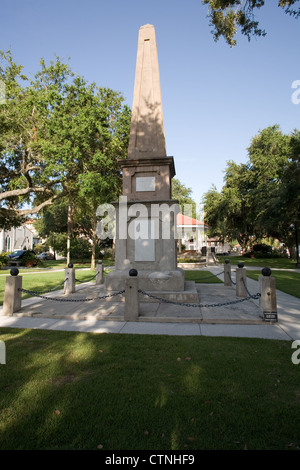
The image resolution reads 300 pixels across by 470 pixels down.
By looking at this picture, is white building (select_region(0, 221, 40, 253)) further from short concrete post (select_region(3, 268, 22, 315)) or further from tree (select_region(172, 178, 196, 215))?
short concrete post (select_region(3, 268, 22, 315))

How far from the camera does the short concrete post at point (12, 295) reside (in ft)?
24.6

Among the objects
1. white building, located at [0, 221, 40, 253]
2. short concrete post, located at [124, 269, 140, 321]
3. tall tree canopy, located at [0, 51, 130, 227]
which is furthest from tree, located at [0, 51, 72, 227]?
white building, located at [0, 221, 40, 253]

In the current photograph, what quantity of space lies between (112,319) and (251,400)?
4309 millimetres

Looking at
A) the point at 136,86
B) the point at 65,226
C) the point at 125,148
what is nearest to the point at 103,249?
the point at 65,226

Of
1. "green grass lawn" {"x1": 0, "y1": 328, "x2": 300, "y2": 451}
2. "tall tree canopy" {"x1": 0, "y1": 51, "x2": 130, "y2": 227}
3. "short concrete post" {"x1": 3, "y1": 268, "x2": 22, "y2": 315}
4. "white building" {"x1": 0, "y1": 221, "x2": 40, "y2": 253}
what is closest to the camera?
"green grass lawn" {"x1": 0, "y1": 328, "x2": 300, "y2": 451}

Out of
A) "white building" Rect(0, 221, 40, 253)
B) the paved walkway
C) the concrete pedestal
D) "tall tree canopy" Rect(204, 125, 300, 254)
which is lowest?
the paved walkway

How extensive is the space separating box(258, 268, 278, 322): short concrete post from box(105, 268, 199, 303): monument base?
7.66 feet

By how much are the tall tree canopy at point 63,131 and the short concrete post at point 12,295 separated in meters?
11.2

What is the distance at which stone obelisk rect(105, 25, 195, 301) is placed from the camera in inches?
366

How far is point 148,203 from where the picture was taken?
975cm

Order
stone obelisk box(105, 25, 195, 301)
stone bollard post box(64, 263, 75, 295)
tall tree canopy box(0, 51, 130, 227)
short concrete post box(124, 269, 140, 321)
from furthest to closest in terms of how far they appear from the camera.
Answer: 1. tall tree canopy box(0, 51, 130, 227)
2. stone bollard post box(64, 263, 75, 295)
3. stone obelisk box(105, 25, 195, 301)
4. short concrete post box(124, 269, 140, 321)

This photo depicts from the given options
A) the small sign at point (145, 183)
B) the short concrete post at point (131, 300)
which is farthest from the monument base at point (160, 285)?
the small sign at point (145, 183)

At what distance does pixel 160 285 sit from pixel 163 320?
237cm

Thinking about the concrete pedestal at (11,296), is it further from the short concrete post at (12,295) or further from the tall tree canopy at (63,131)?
the tall tree canopy at (63,131)
